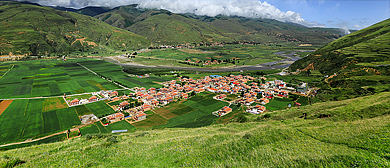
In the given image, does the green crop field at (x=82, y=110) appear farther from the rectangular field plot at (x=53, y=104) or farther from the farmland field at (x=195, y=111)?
the farmland field at (x=195, y=111)

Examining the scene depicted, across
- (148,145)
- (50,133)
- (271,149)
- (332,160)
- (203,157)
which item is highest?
(332,160)

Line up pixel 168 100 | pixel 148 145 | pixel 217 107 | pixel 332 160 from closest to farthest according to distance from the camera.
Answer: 1. pixel 332 160
2. pixel 148 145
3. pixel 217 107
4. pixel 168 100

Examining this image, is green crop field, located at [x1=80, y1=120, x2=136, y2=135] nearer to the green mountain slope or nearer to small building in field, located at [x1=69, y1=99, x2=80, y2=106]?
small building in field, located at [x1=69, y1=99, x2=80, y2=106]

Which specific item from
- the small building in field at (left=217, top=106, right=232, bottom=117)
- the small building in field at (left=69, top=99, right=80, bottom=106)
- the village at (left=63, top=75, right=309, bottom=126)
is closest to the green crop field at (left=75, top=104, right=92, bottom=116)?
the small building in field at (left=69, top=99, right=80, bottom=106)

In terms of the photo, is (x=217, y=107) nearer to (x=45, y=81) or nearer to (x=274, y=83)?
(x=274, y=83)

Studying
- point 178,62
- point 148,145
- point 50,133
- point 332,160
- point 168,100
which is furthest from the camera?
point 178,62

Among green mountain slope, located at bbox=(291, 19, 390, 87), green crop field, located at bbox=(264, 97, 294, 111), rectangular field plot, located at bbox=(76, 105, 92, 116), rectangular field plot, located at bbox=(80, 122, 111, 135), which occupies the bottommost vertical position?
rectangular field plot, located at bbox=(80, 122, 111, 135)

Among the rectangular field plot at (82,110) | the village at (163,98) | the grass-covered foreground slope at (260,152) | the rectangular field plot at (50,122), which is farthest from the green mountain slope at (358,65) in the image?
the rectangular field plot at (50,122)

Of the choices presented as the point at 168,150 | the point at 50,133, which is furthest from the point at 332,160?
the point at 50,133
